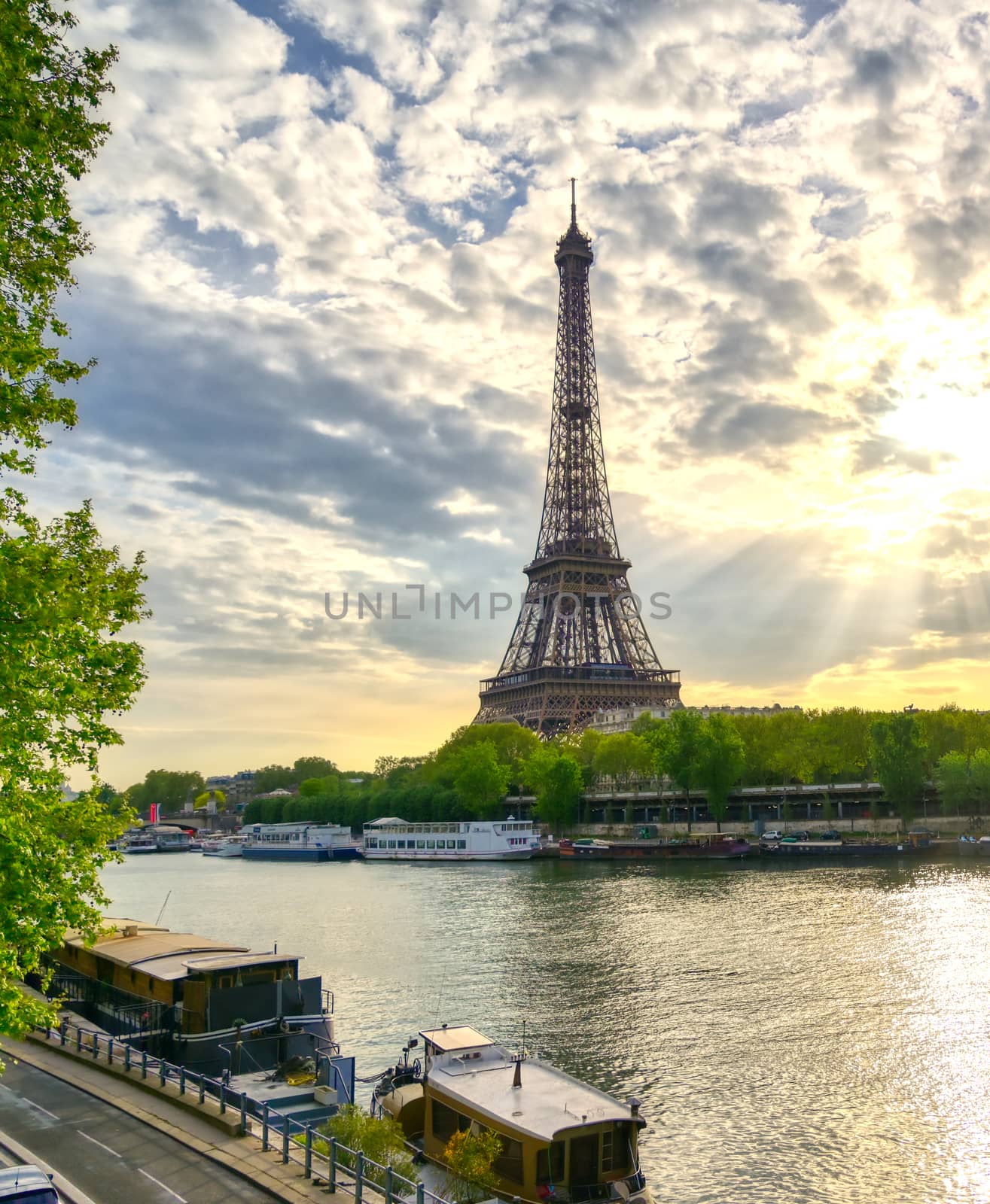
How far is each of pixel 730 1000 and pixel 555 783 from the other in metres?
87.8

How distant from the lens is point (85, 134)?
1560 cm

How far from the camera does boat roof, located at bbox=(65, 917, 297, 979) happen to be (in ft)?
90.5

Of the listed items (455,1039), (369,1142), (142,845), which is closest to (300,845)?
(142,845)

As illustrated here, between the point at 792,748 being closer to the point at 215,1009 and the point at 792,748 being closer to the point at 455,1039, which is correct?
the point at 455,1039

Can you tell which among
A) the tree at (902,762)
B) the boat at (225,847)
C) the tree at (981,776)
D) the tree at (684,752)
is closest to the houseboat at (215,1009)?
the tree at (902,762)

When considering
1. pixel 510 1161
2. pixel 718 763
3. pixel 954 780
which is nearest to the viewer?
pixel 510 1161

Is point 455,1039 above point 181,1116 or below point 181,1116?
above

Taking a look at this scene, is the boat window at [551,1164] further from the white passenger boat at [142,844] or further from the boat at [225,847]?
the white passenger boat at [142,844]

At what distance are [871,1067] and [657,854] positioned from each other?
75.3 meters

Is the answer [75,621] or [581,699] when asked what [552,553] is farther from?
[75,621]

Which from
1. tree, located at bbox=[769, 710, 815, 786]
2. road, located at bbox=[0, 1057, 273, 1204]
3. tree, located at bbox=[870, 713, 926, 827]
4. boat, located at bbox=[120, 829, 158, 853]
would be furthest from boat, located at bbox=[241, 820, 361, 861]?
road, located at bbox=[0, 1057, 273, 1204]

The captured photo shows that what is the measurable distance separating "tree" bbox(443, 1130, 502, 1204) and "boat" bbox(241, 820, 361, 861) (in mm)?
115468

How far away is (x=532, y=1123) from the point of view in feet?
63.2

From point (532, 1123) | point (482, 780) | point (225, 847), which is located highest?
point (482, 780)
